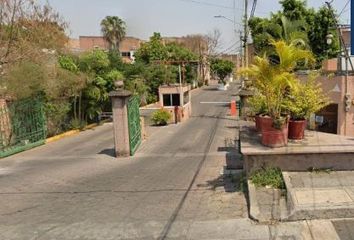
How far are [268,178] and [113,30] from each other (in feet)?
190

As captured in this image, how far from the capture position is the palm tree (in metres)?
61.6

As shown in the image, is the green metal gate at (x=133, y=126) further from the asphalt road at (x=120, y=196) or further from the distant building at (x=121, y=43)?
the distant building at (x=121, y=43)

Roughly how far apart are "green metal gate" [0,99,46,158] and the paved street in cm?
111

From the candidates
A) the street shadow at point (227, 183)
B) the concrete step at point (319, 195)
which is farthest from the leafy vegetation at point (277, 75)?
the street shadow at point (227, 183)

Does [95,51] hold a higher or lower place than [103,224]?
higher

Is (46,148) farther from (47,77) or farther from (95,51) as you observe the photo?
(95,51)

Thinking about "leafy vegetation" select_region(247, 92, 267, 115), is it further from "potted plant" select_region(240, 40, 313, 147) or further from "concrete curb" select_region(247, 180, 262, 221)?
"concrete curb" select_region(247, 180, 262, 221)

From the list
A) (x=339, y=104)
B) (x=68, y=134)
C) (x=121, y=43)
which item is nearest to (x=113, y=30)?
(x=121, y=43)

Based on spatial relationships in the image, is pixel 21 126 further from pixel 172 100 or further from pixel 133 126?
pixel 172 100

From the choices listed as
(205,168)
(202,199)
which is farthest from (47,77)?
(202,199)

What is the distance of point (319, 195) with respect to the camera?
606cm

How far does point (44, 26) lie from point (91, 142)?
7.33m

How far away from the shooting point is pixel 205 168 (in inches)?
387

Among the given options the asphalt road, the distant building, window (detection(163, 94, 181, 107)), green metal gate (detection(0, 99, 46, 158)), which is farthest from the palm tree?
the asphalt road
